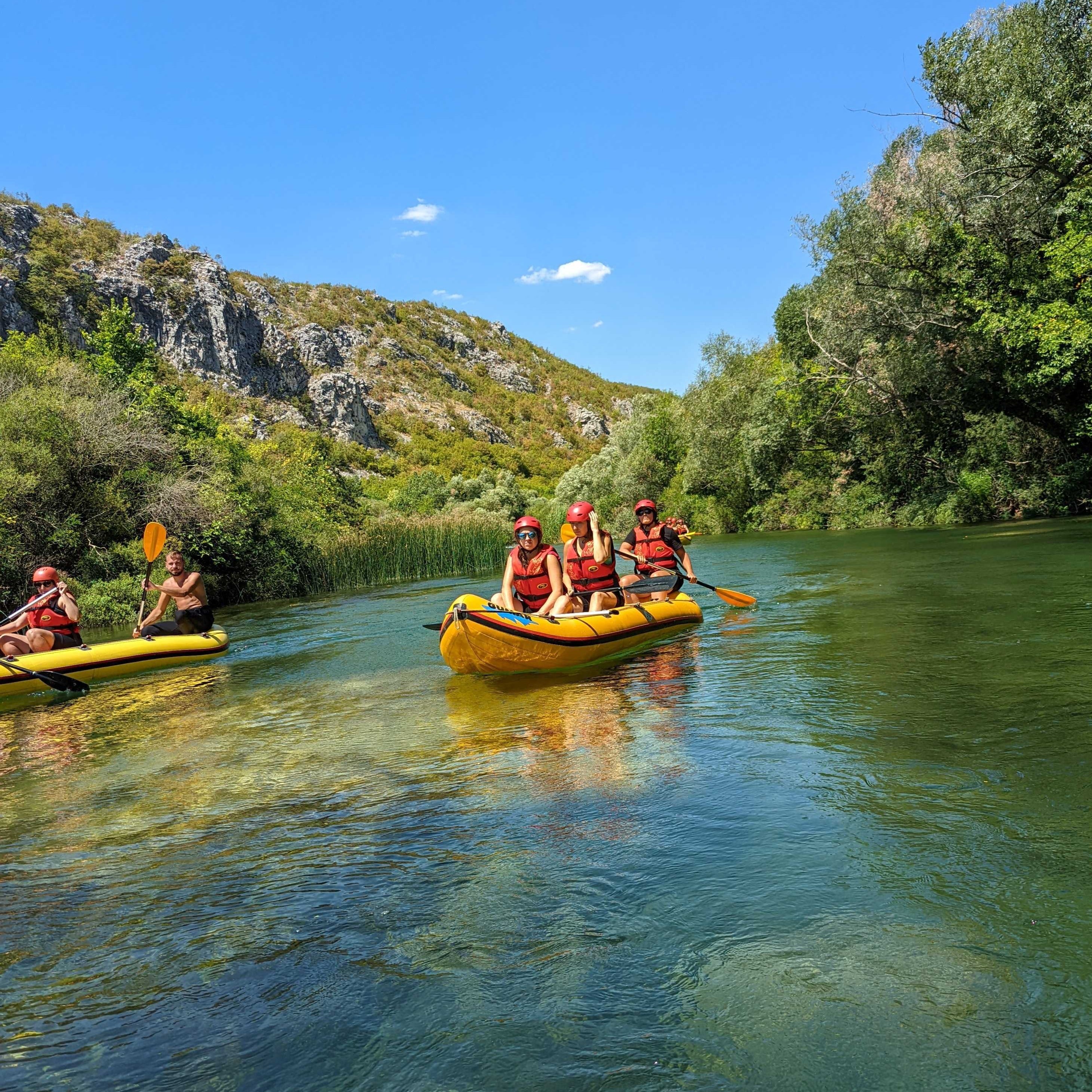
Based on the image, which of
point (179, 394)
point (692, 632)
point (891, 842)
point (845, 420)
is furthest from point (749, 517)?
Answer: point (891, 842)

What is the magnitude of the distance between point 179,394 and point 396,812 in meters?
22.9

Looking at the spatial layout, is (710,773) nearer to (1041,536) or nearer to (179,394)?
(1041,536)

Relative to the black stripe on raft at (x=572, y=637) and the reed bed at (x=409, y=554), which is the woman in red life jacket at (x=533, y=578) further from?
the reed bed at (x=409, y=554)

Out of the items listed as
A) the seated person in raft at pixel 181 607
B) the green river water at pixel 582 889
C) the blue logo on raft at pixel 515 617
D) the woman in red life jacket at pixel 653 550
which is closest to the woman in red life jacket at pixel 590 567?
the woman in red life jacket at pixel 653 550

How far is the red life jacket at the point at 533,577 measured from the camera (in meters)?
8.53

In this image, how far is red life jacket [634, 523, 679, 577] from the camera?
10617mm

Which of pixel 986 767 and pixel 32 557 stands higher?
pixel 32 557

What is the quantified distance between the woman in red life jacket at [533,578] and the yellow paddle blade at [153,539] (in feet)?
19.9

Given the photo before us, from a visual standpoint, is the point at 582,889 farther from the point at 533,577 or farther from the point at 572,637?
the point at 533,577

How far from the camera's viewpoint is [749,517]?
33688 mm

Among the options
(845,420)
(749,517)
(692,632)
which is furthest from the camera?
(749,517)

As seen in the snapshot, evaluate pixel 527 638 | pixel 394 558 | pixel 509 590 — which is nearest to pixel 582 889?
pixel 527 638

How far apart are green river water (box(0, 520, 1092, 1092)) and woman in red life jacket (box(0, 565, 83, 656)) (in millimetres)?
2740

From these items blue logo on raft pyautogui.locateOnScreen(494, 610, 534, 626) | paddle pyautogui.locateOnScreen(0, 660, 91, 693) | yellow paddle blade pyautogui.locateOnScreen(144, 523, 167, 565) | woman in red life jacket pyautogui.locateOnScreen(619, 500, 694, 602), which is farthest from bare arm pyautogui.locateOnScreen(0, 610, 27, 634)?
woman in red life jacket pyautogui.locateOnScreen(619, 500, 694, 602)
